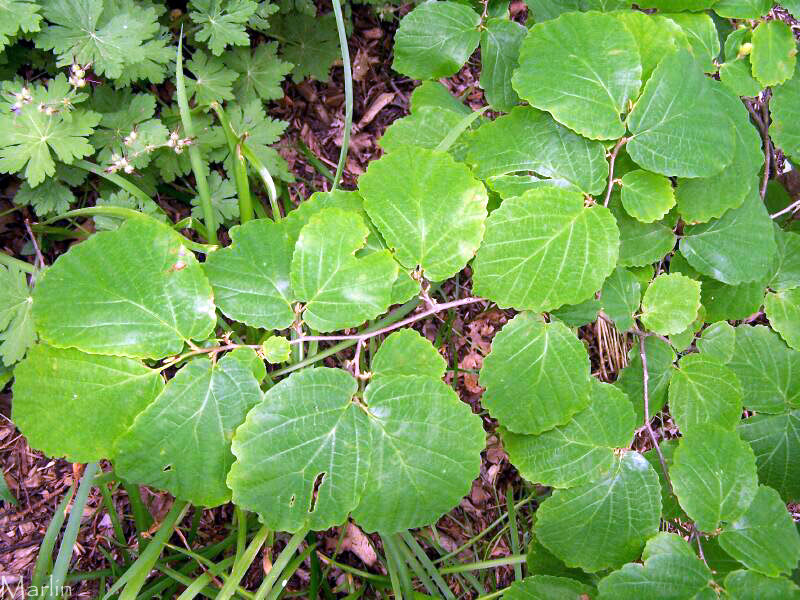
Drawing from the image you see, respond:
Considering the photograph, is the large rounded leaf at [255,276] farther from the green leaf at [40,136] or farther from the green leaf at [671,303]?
the green leaf at [671,303]

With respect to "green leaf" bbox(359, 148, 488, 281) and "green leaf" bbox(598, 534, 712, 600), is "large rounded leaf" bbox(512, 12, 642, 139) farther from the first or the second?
"green leaf" bbox(598, 534, 712, 600)

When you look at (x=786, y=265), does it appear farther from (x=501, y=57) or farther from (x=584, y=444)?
(x=501, y=57)

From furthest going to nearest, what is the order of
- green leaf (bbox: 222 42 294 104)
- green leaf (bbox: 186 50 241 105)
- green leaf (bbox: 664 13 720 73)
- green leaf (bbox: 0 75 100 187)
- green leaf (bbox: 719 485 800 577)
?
green leaf (bbox: 222 42 294 104) → green leaf (bbox: 186 50 241 105) → green leaf (bbox: 0 75 100 187) → green leaf (bbox: 664 13 720 73) → green leaf (bbox: 719 485 800 577)

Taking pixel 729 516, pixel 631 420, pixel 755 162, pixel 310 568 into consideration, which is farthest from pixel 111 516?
pixel 755 162

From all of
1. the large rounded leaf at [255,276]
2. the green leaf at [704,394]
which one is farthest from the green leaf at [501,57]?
the green leaf at [704,394]

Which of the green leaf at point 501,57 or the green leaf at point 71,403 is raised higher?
the green leaf at point 501,57

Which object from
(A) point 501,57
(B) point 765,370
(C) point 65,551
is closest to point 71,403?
(C) point 65,551

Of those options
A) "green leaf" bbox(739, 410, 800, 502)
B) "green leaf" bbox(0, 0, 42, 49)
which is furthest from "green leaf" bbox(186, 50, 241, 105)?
"green leaf" bbox(739, 410, 800, 502)
